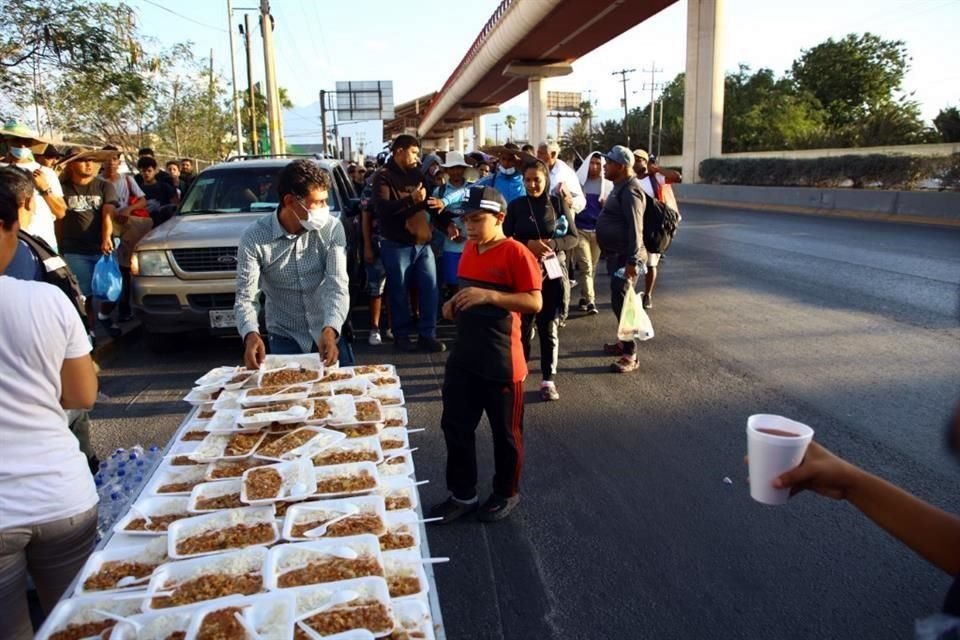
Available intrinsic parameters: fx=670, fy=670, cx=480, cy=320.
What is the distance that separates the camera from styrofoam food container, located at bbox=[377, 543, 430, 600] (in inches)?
78.2

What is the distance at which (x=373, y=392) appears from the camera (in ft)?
10.2

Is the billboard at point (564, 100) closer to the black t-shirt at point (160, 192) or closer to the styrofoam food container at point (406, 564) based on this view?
the black t-shirt at point (160, 192)

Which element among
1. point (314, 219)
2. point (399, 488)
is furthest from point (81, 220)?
point (399, 488)

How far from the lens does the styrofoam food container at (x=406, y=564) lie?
78.2 inches

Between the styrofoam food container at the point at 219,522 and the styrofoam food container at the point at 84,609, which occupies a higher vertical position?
the styrofoam food container at the point at 219,522

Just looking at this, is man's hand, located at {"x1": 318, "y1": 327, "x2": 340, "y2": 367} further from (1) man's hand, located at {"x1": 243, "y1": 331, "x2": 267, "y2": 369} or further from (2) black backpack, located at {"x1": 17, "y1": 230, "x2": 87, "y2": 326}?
(2) black backpack, located at {"x1": 17, "y1": 230, "x2": 87, "y2": 326}

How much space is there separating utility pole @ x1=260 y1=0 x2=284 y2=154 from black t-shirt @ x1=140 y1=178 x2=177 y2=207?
472 inches

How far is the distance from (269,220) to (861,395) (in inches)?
198

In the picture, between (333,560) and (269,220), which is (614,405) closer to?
(269,220)

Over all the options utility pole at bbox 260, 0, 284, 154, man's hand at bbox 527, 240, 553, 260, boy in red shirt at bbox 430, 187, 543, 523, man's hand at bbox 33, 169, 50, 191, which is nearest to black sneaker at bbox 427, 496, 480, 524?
boy in red shirt at bbox 430, 187, 543, 523

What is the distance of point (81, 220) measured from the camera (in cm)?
712

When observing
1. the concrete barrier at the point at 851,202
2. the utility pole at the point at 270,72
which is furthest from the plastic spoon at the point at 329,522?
the utility pole at the point at 270,72

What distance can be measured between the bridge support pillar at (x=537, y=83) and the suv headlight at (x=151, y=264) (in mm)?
33801

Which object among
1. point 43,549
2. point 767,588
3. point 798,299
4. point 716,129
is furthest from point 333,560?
point 716,129
